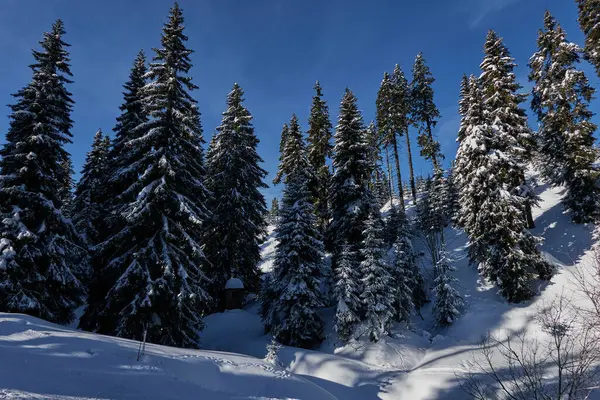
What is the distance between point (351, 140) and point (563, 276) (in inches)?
613

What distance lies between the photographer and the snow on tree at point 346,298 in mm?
17594

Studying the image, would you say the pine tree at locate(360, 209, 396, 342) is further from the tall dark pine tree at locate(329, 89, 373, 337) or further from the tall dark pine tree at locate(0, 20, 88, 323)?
the tall dark pine tree at locate(0, 20, 88, 323)

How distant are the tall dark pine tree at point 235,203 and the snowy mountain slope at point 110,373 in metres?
14.4

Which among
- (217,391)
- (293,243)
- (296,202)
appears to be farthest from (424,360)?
(217,391)

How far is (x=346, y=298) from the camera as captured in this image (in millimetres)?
17719

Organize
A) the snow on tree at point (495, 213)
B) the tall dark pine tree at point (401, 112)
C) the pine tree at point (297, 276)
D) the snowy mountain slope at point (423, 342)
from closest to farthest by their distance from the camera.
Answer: the snowy mountain slope at point (423, 342)
the pine tree at point (297, 276)
the snow on tree at point (495, 213)
the tall dark pine tree at point (401, 112)

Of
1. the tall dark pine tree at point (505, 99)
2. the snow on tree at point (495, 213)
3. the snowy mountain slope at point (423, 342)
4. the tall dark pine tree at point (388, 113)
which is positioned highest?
the tall dark pine tree at point (388, 113)

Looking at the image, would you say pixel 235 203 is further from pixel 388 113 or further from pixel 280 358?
pixel 388 113

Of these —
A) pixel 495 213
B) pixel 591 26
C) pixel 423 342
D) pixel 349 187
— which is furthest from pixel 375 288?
pixel 591 26

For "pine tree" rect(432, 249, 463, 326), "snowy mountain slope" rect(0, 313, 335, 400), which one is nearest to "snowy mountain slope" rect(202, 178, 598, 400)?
"pine tree" rect(432, 249, 463, 326)

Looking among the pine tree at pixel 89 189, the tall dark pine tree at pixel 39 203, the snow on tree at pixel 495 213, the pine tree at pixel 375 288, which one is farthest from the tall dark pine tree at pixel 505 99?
the pine tree at pixel 89 189

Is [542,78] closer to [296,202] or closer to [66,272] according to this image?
[296,202]

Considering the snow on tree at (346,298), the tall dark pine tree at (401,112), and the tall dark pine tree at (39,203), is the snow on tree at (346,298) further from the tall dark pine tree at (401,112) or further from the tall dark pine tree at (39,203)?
the tall dark pine tree at (401,112)

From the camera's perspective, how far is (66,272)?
15719 millimetres
